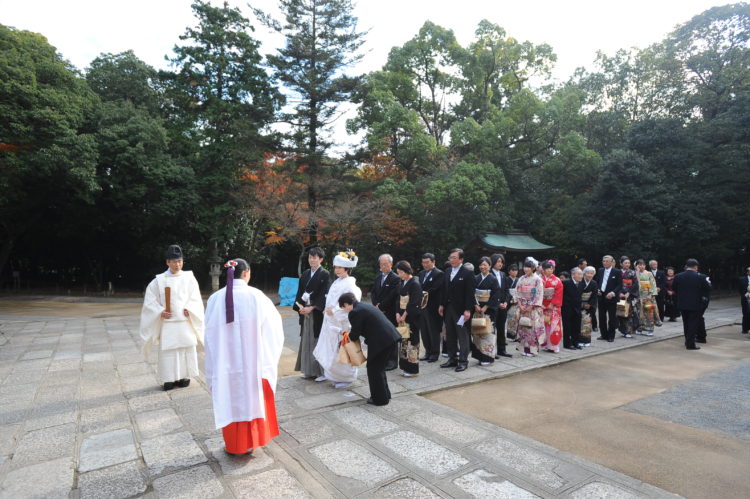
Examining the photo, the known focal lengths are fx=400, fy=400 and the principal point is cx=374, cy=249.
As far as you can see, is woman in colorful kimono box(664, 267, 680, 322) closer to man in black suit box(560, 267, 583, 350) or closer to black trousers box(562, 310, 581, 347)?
man in black suit box(560, 267, 583, 350)

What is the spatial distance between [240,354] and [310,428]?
1077mm

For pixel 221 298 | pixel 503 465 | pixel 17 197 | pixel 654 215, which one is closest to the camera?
pixel 503 465

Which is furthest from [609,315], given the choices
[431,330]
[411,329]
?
[411,329]

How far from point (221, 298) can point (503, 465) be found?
8.95 feet

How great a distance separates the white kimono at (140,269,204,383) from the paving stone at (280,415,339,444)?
1972 millimetres

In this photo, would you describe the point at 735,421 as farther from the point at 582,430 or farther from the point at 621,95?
the point at 621,95

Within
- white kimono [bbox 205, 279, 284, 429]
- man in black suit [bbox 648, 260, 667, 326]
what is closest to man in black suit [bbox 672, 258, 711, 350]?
man in black suit [bbox 648, 260, 667, 326]

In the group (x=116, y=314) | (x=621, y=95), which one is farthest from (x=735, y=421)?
(x=621, y=95)

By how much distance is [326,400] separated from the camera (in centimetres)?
465

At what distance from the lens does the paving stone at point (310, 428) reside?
3664 millimetres

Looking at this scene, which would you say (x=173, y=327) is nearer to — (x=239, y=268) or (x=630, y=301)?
(x=239, y=268)

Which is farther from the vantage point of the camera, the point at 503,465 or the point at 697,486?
the point at 503,465

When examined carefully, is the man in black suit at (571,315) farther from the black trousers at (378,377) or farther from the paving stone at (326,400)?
the paving stone at (326,400)

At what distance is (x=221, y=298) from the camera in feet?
11.6
